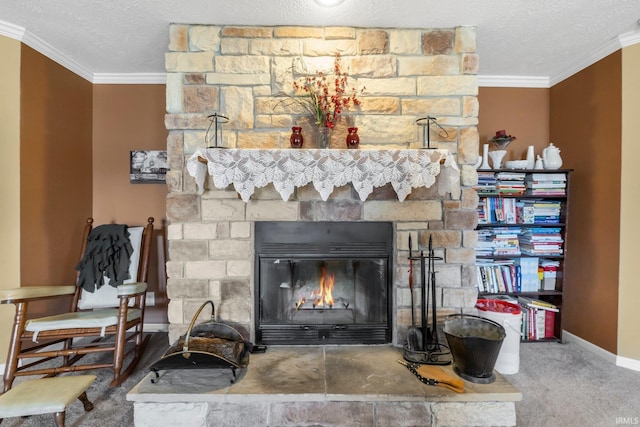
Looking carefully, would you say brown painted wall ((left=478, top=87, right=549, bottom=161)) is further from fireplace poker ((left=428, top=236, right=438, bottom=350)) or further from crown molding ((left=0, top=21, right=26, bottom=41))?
crown molding ((left=0, top=21, right=26, bottom=41))

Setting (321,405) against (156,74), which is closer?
(321,405)

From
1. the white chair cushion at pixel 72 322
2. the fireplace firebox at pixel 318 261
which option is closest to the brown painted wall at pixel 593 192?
the fireplace firebox at pixel 318 261

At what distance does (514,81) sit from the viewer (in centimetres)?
312

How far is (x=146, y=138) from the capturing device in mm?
3068

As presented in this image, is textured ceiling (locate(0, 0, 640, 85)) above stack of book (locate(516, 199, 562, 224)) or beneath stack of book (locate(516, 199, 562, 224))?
above

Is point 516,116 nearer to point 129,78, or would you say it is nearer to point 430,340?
point 430,340

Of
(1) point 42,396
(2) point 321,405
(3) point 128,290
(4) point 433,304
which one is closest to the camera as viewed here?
(1) point 42,396

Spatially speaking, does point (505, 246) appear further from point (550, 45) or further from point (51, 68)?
point (51, 68)

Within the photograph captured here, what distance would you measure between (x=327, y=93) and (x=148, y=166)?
191 cm

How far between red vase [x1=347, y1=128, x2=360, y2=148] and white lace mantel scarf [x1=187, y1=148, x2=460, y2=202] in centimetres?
20

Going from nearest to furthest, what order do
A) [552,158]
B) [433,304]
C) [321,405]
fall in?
[321,405] < [433,304] < [552,158]

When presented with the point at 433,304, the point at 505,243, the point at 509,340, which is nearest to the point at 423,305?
the point at 433,304

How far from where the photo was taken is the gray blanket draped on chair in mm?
2438

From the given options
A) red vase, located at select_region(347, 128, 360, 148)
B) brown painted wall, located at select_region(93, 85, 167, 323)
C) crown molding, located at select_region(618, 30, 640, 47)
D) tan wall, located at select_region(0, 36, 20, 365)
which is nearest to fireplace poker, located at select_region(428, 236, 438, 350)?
red vase, located at select_region(347, 128, 360, 148)
